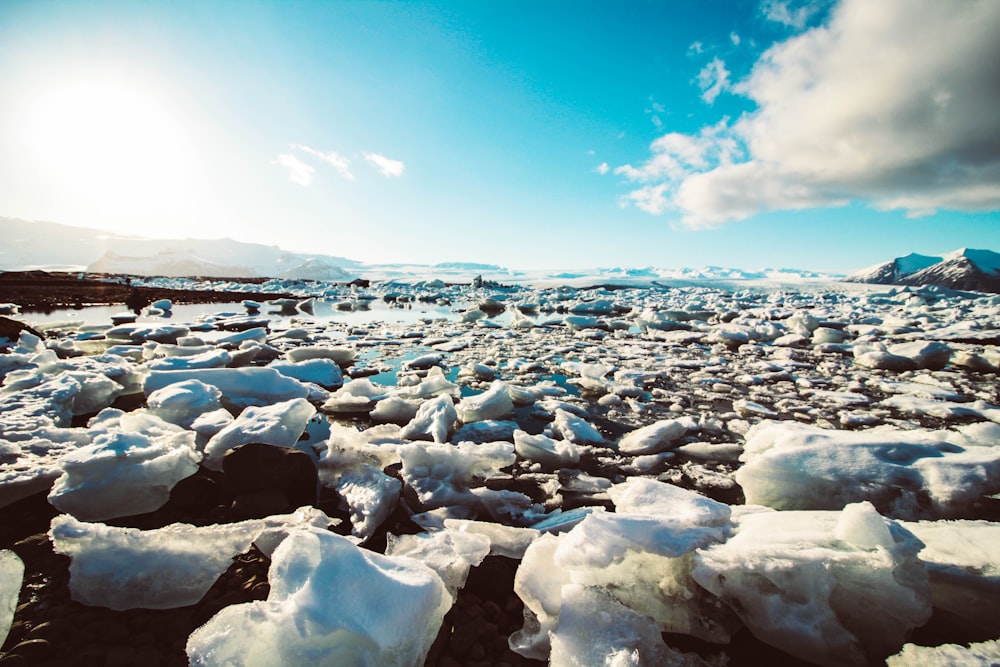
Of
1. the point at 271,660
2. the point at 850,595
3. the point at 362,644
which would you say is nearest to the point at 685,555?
the point at 850,595

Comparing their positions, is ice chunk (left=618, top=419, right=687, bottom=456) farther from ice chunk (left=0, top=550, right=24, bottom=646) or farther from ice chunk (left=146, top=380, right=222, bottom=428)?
ice chunk (left=146, top=380, right=222, bottom=428)

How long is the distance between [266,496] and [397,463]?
0.75 metres

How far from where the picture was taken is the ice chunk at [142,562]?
1.30 meters

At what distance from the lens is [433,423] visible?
9.74 feet

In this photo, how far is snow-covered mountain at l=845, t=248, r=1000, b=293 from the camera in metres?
25.4

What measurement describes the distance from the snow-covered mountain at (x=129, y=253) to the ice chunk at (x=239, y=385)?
59222 millimetres

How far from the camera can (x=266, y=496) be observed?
6.35 ft

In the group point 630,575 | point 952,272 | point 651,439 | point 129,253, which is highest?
point 952,272

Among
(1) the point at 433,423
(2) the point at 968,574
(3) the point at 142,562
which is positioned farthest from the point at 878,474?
(3) the point at 142,562

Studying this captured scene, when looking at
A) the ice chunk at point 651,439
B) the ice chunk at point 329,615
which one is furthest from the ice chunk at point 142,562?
the ice chunk at point 651,439

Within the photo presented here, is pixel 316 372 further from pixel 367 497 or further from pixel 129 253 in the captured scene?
pixel 129 253

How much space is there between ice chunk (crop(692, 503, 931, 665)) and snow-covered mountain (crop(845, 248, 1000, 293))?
3566 cm

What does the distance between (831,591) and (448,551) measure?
1.22m

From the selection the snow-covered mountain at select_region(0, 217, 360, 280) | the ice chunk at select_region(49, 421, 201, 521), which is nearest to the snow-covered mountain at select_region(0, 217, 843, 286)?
the snow-covered mountain at select_region(0, 217, 360, 280)
